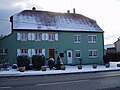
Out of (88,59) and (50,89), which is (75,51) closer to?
(88,59)

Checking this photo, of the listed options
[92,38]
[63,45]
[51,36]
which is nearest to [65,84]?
[51,36]

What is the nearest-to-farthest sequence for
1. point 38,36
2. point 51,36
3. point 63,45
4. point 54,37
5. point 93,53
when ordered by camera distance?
point 38,36, point 51,36, point 54,37, point 63,45, point 93,53

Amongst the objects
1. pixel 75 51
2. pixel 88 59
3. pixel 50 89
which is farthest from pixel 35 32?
pixel 50 89

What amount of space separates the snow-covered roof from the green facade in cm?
112

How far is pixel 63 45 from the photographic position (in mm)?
44250

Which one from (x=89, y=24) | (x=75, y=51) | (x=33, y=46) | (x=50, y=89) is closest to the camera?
(x=50, y=89)

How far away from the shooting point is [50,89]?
1192 cm

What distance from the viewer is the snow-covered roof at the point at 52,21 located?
42719 millimetres

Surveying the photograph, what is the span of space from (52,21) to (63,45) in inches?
187

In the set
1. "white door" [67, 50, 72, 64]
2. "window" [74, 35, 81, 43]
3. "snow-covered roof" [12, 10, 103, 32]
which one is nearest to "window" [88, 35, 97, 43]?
"snow-covered roof" [12, 10, 103, 32]

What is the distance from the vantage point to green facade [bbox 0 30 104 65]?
1610 inches

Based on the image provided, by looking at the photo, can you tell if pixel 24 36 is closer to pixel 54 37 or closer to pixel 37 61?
pixel 54 37

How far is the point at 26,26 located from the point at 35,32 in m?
1.73

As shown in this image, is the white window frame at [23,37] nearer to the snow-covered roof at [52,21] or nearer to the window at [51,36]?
the snow-covered roof at [52,21]
